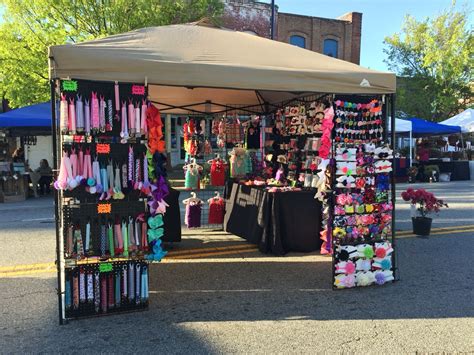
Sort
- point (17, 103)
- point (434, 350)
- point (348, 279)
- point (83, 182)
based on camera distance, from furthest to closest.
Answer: point (17, 103) < point (348, 279) < point (83, 182) < point (434, 350)

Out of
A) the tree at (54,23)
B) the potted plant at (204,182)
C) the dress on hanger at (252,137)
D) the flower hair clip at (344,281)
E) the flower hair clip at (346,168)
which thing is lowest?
the flower hair clip at (344,281)

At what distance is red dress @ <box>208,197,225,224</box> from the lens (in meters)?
8.21

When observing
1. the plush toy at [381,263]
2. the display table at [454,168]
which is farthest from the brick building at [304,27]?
the plush toy at [381,263]

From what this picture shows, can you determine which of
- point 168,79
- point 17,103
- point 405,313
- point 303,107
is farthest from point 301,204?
point 17,103

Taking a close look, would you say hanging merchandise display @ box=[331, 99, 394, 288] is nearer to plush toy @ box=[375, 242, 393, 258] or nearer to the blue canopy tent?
plush toy @ box=[375, 242, 393, 258]

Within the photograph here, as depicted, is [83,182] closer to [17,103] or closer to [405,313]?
[405,313]

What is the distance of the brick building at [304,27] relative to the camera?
80.7 feet

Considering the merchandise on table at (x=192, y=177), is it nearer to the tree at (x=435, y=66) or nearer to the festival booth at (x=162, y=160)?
the festival booth at (x=162, y=160)

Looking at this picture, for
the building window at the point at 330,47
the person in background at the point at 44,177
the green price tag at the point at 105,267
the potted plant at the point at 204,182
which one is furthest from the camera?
the building window at the point at 330,47

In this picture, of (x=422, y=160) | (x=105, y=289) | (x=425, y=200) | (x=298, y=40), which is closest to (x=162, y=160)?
(x=105, y=289)

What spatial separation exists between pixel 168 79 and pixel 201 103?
3.83m

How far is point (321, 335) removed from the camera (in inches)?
155

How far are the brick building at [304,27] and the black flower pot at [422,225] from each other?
18.7 m

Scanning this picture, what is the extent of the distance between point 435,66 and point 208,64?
91.8 feet
